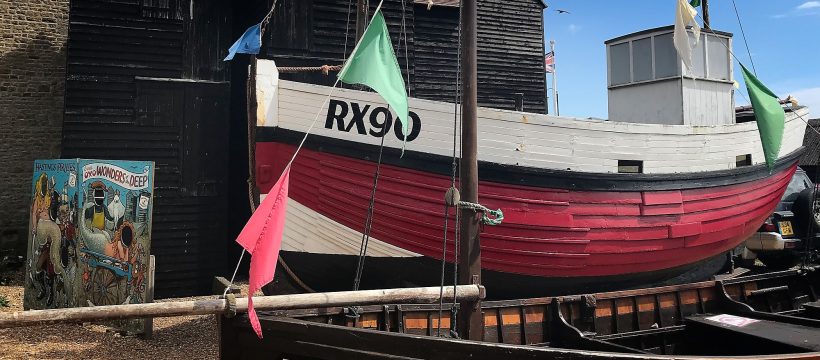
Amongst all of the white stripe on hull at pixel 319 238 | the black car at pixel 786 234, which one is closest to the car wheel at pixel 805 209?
the black car at pixel 786 234

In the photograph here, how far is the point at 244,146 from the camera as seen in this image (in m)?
12.5

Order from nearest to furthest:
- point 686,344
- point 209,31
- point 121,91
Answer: point 686,344 < point 121,91 < point 209,31

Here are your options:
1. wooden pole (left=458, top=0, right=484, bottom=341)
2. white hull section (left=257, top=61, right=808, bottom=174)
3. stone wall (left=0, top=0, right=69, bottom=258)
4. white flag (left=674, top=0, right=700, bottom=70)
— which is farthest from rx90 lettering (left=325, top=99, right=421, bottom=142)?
stone wall (left=0, top=0, right=69, bottom=258)

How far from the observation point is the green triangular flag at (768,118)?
291 inches

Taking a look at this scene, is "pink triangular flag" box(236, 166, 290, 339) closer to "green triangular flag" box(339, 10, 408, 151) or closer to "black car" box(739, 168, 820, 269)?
"green triangular flag" box(339, 10, 408, 151)

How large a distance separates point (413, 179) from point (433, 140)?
52cm

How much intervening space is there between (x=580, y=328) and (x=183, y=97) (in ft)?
30.5

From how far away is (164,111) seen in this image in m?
11.4

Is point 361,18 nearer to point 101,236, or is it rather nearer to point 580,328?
point 101,236

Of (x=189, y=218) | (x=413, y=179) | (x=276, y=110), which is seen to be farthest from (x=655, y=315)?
(x=189, y=218)

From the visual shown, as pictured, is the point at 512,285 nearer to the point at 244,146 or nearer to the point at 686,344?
the point at 686,344

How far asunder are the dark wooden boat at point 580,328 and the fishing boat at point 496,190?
125cm

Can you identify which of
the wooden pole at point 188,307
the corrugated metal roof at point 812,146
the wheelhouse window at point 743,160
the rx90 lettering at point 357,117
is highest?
the corrugated metal roof at point 812,146

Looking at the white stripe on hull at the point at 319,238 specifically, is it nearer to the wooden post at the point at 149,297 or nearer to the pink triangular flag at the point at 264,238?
the wooden post at the point at 149,297
